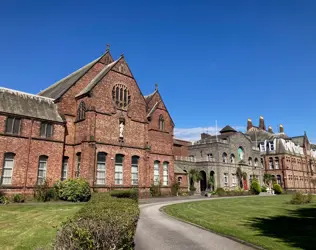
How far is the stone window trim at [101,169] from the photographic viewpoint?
1158 inches

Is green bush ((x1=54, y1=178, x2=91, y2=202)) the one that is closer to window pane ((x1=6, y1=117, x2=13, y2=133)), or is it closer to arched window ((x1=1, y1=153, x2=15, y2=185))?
arched window ((x1=1, y1=153, x2=15, y2=185))

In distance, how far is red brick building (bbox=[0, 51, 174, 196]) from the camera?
25.6m

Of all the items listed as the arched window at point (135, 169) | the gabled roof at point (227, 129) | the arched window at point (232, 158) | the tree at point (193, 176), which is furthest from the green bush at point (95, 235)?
the gabled roof at point (227, 129)

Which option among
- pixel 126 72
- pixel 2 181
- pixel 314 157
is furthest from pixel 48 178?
pixel 314 157

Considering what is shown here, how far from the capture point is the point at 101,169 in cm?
2984

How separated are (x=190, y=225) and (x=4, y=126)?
20.5 meters

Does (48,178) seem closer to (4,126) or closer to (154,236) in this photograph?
(4,126)

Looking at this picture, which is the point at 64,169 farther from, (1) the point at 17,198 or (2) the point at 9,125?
(2) the point at 9,125

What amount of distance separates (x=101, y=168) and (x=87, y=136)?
159 inches

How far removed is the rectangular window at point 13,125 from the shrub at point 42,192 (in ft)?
18.5

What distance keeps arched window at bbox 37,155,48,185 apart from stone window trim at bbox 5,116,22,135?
139 inches

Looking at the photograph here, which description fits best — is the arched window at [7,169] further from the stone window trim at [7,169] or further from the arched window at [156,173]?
the arched window at [156,173]

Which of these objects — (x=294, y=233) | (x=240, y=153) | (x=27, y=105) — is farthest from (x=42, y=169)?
(x=240, y=153)

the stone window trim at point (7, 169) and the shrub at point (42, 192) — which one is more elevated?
the stone window trim at point (7, 169)
